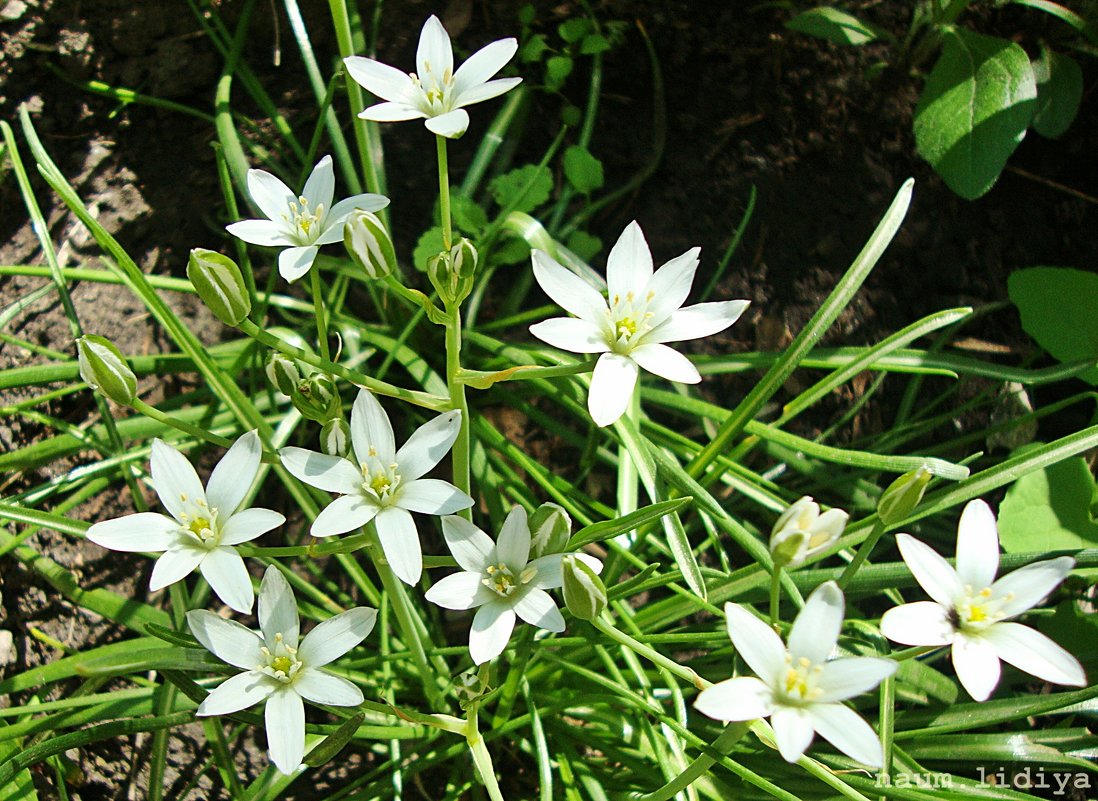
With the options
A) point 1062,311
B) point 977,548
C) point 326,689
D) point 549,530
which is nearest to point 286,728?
point 326,689

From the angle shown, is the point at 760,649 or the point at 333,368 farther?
the point at 333,368

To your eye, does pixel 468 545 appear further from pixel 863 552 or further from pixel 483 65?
pixel 483 65

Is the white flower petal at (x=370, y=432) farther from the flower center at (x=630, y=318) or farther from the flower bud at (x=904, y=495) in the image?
the flower bud at (x=904, y=495)

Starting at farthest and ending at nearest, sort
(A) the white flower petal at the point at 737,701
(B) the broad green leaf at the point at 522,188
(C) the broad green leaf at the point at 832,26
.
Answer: (C) the broad green leaf at the point at 832,26 → (B) the broad green leaf at the point at 522,188 → (A) the white flower petal at the point at 737,701

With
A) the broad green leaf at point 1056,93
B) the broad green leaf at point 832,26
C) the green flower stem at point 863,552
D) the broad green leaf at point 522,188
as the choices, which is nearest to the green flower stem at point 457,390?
the green flower stem at point 863,552

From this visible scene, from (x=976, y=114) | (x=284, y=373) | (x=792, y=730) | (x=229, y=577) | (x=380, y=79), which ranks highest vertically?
(x=976, y=114)

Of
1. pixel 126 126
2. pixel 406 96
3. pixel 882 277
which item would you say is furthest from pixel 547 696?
pixel 126 126

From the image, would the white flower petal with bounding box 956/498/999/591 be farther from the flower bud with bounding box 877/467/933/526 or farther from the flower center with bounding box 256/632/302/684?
the flower center with bounding box 256/632/302/684

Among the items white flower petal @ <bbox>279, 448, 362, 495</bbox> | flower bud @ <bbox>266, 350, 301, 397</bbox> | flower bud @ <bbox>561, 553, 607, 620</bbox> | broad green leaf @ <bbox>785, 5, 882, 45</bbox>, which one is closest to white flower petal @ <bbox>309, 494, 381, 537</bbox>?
white flower petal @ <bbox>279, 448, 362, 495</bbox>
